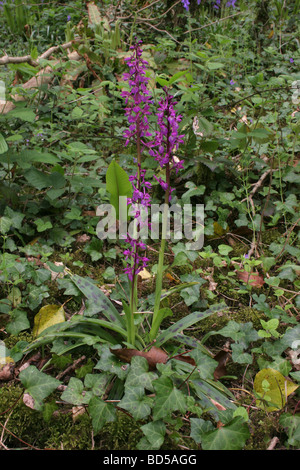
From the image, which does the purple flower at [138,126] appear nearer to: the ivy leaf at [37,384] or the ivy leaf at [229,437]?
the ivy leaf at [37,384]

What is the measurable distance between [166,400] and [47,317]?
0.84m

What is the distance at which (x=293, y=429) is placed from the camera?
1.45m

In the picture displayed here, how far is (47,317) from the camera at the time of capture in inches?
77.1

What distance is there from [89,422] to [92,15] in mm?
5176

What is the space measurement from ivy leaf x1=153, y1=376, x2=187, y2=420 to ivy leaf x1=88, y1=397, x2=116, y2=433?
17cm

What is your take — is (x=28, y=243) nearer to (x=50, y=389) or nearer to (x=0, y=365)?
(x=0, y=365)

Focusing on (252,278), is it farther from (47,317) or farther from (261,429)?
(47,317)

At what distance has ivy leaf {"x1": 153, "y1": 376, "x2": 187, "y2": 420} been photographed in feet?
4.47

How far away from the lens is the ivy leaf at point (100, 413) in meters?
1.41

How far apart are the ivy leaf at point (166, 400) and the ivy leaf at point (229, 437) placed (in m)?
0.12

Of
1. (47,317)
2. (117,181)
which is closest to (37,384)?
(47,317)

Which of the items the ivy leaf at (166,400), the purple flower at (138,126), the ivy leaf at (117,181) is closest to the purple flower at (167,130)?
the purple flower at (138,126)
